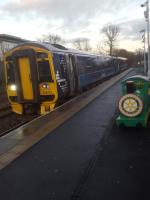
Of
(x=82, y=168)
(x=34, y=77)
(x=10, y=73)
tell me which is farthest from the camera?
(x=10, y=73)

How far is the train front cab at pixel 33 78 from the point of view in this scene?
11.2 meters

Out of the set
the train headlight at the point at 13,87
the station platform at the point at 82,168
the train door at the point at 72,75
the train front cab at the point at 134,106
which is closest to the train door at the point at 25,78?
the train headlight at the point at 13,87

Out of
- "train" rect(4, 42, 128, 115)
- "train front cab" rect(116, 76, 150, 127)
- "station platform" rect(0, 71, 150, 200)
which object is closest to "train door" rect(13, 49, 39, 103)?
"train" rect(4, 42, 128, 115)

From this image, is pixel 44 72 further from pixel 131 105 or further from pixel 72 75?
pixel 131 105

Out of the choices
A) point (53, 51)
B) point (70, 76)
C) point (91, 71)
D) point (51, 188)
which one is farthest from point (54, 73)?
point (91, 71)

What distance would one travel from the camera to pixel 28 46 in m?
11.4

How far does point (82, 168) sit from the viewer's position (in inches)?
190

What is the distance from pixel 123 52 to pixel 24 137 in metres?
104

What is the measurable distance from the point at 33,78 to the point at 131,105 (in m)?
5.21

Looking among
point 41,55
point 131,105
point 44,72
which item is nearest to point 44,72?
point 44,72

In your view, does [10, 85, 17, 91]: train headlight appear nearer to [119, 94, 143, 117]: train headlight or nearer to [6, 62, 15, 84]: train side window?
→ [6, 62, 15, 84]: train side window

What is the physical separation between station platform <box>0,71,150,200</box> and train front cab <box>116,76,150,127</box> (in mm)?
264

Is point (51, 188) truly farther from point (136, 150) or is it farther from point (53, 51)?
point (53, 51)

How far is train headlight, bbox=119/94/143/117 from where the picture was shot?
7.27m
